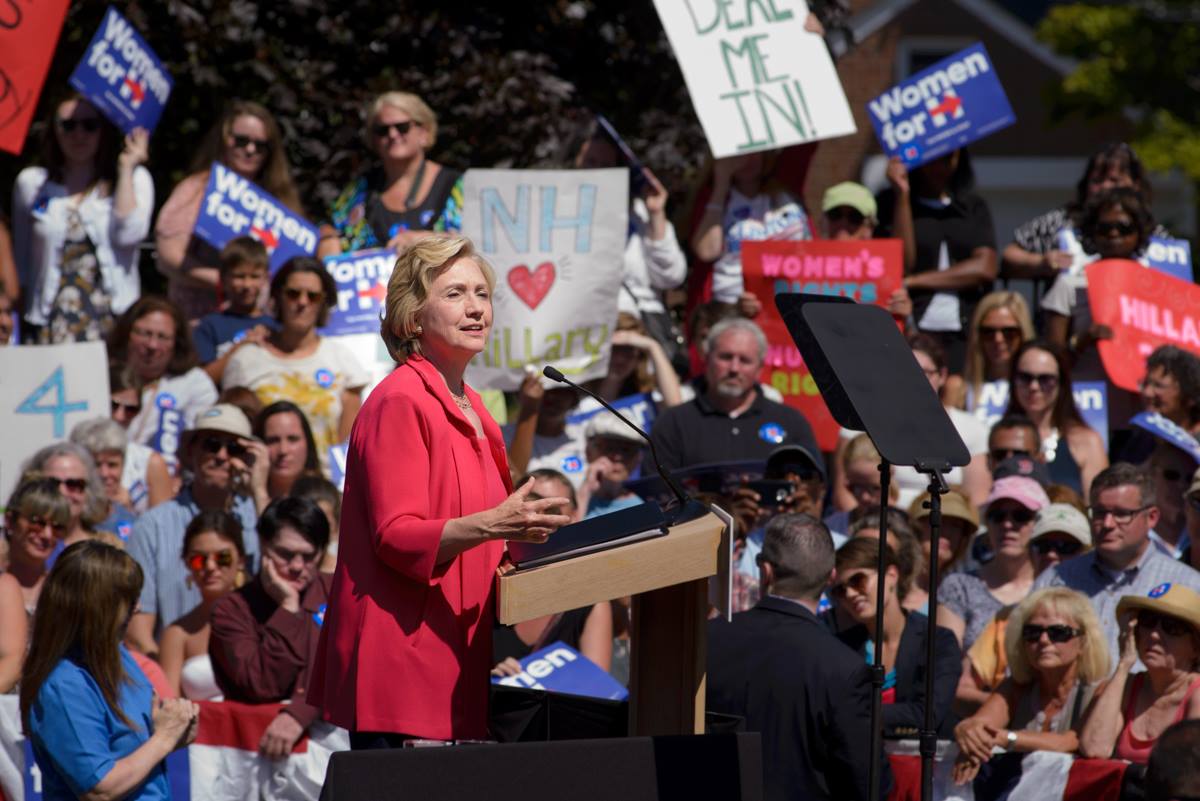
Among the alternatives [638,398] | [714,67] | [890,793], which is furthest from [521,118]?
[890,793]

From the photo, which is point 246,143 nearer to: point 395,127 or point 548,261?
point 395,127

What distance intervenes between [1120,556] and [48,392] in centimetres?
493

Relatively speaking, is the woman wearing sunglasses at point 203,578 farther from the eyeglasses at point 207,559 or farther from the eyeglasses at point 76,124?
the eyeglasses at point 76,124

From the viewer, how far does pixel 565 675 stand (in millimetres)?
7258

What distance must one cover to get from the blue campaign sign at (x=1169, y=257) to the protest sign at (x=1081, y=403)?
0.81 m

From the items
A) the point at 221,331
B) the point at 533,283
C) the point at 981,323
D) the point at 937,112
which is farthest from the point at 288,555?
the point at 937,112

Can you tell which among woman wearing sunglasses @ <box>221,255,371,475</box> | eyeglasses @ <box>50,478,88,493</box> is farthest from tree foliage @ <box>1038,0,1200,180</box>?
eyeglasses @ <box>50,478,88,493</box>

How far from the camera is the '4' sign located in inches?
358

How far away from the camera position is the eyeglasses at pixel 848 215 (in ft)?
35.2

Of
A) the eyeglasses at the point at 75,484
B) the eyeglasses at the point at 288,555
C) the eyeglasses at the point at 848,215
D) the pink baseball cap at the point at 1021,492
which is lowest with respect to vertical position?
the eyeglasses at the point at 288,555

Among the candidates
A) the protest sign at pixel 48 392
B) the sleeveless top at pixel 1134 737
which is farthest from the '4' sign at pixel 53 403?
the sleeveless top at pixel 1134 737

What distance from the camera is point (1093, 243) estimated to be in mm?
10227

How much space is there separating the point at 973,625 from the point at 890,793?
3.76 feet

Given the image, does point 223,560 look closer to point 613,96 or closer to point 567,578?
point 567,578
